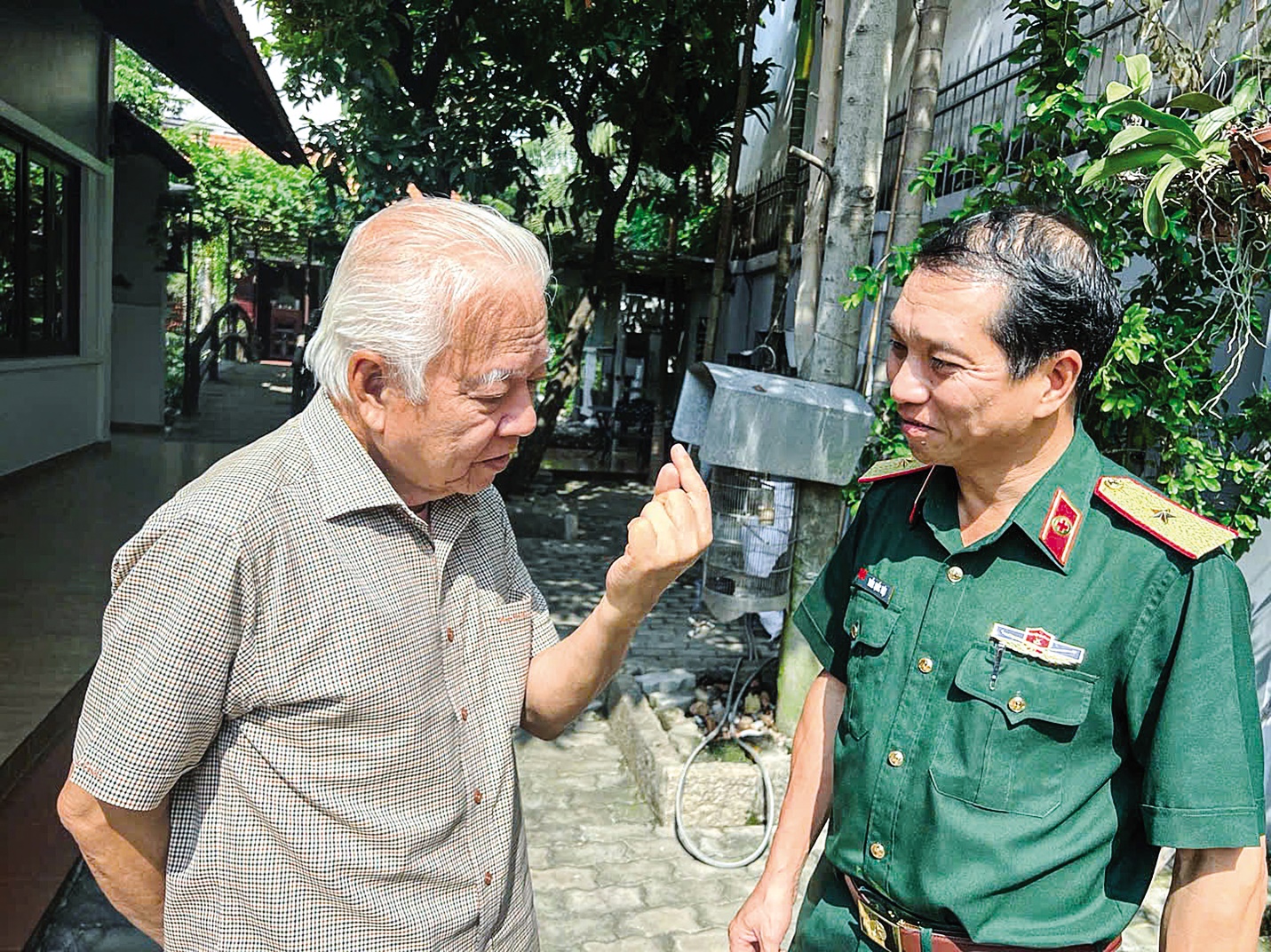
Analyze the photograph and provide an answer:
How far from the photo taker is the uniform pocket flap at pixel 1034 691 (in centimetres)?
152

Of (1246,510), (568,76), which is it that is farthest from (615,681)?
(568,76)

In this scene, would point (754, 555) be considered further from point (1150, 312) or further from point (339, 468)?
point (339, 468)

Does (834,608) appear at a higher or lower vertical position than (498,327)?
lower

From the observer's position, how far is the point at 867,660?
1.77m

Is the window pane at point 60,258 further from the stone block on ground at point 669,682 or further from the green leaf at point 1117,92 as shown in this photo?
the green leaf at point 1117,92

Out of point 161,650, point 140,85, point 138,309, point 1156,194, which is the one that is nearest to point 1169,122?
point 1156,194

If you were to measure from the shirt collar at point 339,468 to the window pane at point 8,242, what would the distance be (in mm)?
7598

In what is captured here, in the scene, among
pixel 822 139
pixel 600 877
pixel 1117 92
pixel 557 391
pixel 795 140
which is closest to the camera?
pixel 1117 92

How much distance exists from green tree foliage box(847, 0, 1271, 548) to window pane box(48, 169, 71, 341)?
334 inches

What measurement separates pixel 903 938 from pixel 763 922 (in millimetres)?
310

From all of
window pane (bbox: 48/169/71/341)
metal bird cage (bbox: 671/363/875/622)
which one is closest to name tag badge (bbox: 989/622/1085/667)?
metal bird cage (bbox: 671/363/875/622)

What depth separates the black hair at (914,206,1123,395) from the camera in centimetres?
153

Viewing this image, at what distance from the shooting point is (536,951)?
1.83 m

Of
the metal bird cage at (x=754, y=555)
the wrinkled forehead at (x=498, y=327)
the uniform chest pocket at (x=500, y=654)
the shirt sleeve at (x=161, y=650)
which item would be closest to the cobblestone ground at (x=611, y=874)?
the metal bird cage at (x=754, y=555)
